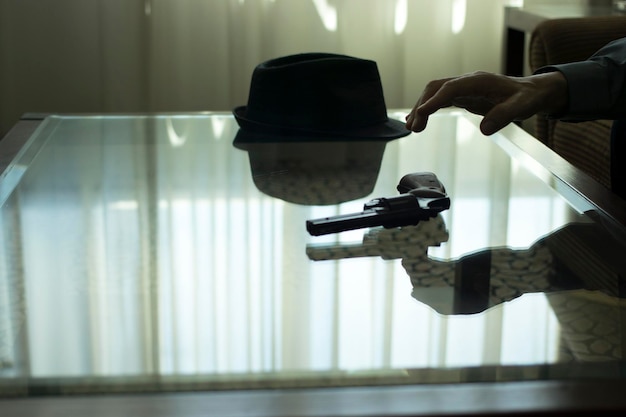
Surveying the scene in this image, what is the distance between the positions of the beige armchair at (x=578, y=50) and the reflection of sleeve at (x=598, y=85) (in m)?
0.62

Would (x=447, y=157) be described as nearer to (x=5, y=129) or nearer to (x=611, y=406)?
(x=611, y=406)

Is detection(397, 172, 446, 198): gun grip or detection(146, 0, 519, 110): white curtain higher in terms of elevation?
detection(146, 0, 519, 110): white curtain

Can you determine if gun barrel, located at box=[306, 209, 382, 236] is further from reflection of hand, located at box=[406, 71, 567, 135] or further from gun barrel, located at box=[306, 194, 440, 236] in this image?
reflection of hand, located at box=[406, 71, 567, 135]

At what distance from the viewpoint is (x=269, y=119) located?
1.45 metres

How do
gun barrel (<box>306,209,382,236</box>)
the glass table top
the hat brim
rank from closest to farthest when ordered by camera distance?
the glass table top → gun barrel (<box>306,209,382,236</box>) → the hat brim

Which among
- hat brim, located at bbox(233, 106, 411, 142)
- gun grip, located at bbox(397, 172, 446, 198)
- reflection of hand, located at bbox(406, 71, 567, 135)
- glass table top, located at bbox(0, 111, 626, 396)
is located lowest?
glass table top, located at bbox(0, 111, 626, 396)

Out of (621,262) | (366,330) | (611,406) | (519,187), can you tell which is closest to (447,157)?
(519,187)

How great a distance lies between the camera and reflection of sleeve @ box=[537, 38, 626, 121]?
3.51ft

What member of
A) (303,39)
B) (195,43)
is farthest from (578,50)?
(195,43)

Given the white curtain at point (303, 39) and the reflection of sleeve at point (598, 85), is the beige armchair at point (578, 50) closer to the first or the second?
the reflection of sleeve at point (598, 85)

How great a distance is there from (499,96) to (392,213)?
0.18m

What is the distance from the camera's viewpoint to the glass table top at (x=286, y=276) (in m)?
0.63

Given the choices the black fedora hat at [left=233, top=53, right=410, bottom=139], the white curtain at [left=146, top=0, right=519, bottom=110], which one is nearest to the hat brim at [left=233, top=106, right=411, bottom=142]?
the black fedora hat at [left=233, top=53, right=410, bottom=139]

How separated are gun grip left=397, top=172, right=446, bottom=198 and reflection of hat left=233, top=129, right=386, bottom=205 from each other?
0.15 ft
